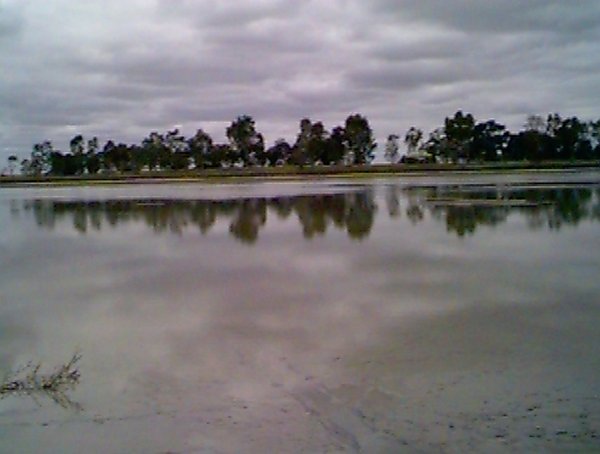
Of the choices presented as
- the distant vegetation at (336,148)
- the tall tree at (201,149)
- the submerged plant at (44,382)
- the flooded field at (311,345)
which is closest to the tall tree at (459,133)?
the distant vegetation at (336,148)

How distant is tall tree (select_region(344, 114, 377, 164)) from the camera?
10888 centimetres

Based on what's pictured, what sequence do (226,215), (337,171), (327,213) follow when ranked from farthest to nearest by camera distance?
(337,171) < (226,215) < (327,213)

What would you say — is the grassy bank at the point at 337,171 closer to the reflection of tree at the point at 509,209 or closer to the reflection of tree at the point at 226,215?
the reflection of tree at the point at 226,215

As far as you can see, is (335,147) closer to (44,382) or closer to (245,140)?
(245,140)

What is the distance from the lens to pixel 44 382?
26.5 feet

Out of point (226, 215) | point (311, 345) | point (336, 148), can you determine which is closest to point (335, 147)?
point (336, 148)

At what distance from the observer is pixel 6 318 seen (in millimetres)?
11453

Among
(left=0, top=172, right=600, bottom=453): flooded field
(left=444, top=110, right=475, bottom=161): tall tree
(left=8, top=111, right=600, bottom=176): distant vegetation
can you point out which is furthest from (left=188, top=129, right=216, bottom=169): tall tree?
(left=0, top=172, right=600, bottom=453): flooded field

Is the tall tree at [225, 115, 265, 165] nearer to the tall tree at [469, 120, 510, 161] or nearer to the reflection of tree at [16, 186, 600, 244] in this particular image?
the tall tree at [469, 120, 510, 161]

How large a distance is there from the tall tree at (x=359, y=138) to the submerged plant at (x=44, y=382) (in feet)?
334

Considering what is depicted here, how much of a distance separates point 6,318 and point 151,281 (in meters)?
3.17

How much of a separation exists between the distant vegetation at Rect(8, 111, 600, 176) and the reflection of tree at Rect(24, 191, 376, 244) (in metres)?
70.7

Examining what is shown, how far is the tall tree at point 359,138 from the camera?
108875mm

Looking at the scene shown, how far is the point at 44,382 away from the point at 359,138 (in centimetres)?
10242
